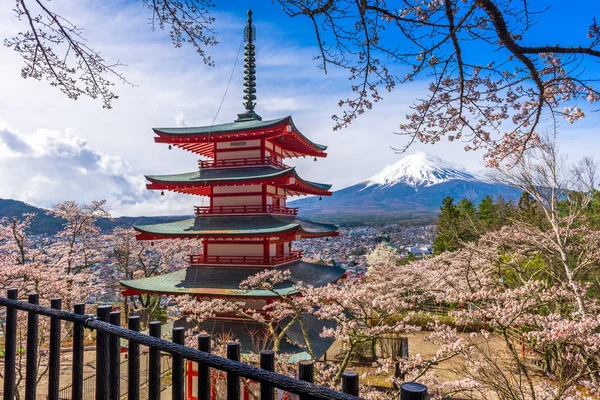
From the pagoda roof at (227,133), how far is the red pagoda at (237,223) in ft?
0.10

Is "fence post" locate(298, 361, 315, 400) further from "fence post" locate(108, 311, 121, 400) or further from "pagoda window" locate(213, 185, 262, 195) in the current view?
"pagoda window" locate(213, 185, 262, 195)

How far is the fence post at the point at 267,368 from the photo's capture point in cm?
137

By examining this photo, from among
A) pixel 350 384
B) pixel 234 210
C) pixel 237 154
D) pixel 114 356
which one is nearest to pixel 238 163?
pixel 237 154

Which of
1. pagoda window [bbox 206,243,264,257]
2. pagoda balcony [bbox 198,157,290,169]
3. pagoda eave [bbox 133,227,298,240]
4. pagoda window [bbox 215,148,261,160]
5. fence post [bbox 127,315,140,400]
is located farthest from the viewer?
pagoda window [bbox 215,148,261,160]

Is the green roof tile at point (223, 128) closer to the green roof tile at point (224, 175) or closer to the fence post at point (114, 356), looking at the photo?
the green roof tile at point (224, 175)

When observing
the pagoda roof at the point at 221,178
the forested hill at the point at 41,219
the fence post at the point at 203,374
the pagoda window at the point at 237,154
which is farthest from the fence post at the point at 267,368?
the forested hill at the point at 41,219

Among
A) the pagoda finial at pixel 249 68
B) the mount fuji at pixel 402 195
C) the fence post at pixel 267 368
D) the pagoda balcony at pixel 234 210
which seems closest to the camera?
the fence post at pixel 267 368

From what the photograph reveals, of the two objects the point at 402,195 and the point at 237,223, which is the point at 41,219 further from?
the point at 402,195

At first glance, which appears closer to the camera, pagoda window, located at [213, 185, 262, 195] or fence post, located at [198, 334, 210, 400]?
fence post, located at [198, 334, 210, 400]

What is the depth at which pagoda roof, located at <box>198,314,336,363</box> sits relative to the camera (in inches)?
344

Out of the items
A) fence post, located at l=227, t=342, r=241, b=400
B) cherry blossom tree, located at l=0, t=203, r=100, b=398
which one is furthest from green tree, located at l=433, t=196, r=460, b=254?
fence post, located at l=227, t=342, r=241, b=400

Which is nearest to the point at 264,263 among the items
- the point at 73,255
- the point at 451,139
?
the point at 451,139

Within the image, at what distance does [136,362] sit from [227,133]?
978 centimetres

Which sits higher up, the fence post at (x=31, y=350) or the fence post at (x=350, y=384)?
the fence post at (x=350, y=384)
